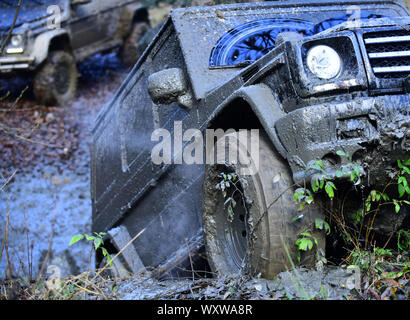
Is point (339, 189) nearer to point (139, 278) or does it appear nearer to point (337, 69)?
point (337, 69)

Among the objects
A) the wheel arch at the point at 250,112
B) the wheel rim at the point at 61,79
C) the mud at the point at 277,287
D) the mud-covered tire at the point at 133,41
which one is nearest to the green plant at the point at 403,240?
the mud at the point at 277,287

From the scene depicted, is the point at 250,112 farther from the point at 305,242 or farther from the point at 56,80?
the point at 56,80

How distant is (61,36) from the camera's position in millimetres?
9508

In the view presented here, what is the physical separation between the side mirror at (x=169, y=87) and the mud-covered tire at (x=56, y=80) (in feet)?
21.6

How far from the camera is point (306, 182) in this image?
240 centimetres

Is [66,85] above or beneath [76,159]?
above

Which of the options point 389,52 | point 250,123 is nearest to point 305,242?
point 250,123

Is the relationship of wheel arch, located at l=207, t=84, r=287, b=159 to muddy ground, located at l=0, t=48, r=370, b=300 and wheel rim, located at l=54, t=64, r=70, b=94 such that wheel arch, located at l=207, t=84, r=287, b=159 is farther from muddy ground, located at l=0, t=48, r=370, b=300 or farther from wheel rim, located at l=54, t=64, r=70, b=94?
wheel rim, located at l=54, t=64, r=70, b=94

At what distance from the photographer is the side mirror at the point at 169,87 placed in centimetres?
329

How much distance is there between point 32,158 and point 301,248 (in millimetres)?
7135

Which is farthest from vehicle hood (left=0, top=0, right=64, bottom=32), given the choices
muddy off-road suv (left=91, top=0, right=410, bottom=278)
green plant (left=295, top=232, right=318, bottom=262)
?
green plant (left=295, top=232, right=318, bottom=262)

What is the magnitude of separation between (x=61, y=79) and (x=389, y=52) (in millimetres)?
8200

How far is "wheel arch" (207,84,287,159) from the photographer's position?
8.41 ft

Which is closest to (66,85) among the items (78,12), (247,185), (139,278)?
(78,12)
